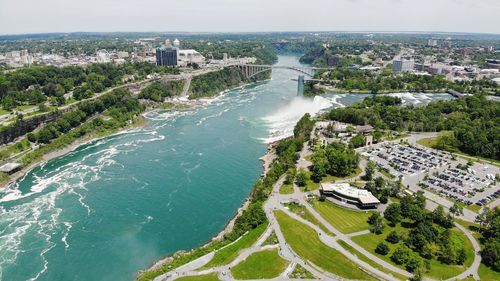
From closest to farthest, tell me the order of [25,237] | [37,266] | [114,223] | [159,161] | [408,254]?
[408,254] < [37,266] < [25,237] < [114,223] < [159,161]

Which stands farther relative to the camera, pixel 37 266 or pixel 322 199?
pixel 322 199

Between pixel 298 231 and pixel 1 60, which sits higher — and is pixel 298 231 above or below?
below

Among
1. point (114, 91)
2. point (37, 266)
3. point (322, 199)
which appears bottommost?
point (37, 266)

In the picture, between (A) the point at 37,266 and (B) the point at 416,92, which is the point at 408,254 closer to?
(A) the point at 37,266

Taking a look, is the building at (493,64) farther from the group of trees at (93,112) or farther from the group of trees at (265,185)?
the group of trees at (93,112)

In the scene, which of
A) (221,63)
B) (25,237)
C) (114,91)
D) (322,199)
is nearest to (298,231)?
(322,199)

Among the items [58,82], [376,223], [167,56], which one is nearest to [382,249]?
[376,223]

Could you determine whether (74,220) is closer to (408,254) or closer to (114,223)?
(114,223)

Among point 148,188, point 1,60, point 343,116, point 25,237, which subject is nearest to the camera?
point 25,237
